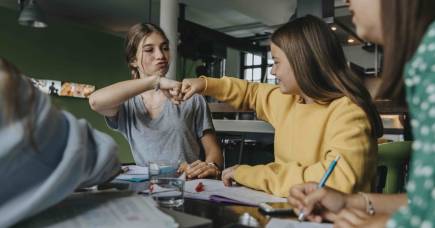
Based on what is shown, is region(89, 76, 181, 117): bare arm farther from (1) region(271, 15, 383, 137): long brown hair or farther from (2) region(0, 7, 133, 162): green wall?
(2) region(0, 7, 133, 162): green wall

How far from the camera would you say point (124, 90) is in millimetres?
1477

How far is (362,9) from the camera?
2.09ft

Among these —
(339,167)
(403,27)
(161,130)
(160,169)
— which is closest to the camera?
(403,27)

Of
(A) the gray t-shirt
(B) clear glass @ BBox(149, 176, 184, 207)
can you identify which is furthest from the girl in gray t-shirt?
(B) clear glass @ BBox(149, 176, 184, 207)

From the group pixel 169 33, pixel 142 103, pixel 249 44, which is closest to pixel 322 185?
pixel 142 103

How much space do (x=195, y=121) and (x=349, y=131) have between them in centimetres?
86

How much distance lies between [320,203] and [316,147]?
0.41m

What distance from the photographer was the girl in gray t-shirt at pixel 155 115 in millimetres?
1580

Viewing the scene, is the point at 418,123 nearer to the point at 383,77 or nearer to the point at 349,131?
the point at 383,77

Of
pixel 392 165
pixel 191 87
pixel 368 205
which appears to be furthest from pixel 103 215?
pixel 392 165

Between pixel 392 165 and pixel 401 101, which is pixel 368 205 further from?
pixel 392 165

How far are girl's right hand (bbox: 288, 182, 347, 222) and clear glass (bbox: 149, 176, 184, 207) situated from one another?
251 mm

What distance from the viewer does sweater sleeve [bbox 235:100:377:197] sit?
3.12 feet

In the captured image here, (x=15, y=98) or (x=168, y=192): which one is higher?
(x=15, y=98)
